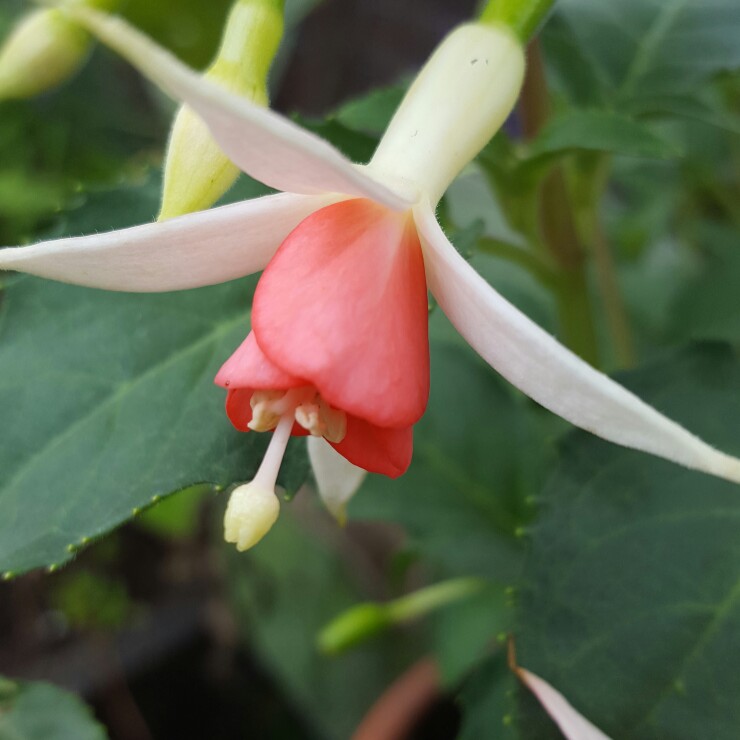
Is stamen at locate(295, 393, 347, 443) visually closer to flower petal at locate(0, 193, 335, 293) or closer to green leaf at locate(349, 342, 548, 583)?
flower petal at locate(0, 193, 335, 293)

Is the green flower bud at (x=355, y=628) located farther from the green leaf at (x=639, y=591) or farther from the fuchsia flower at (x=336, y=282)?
the fuchsia flower at (x=336, y=282)

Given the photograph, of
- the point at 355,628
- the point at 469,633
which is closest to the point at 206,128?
the point at 355,628

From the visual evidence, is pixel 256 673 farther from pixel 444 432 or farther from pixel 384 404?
pixel 384 404

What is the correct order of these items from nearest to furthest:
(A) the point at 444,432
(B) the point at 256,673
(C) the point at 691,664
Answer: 1. (C) the point at 691,664
2. (A) the point at 444,432
3. (B) the point at 256,673

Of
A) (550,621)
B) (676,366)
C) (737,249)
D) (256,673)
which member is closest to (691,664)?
(550,621)

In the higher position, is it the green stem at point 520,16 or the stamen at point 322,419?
the green stem at point 520,16

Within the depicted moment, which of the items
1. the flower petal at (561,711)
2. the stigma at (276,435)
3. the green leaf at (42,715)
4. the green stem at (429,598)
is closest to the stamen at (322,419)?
the stigma at (276,435)
